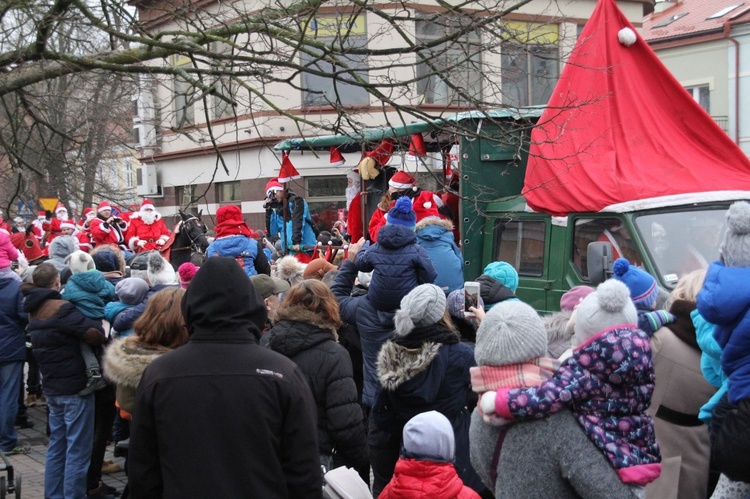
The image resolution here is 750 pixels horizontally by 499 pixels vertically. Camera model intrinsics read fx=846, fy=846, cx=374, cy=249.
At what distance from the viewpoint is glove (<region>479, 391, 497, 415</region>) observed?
341 centimetres

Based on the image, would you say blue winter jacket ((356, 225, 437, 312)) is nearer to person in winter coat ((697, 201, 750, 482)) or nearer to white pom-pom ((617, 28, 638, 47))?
person in winter coat ((697, 201, 750, 482))

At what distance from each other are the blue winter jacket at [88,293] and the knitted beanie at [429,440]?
12.0 feet

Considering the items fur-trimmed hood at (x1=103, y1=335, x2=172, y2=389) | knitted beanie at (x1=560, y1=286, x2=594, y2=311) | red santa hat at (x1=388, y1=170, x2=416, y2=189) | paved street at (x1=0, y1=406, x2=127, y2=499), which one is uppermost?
red santa hat at (x1=388, y1=170, x2=416, y2=189)

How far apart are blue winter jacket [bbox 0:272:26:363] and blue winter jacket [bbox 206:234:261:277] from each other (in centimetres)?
205

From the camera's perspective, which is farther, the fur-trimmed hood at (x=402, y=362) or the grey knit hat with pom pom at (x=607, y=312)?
the fur-trimmed hood at (x=402, y=362)

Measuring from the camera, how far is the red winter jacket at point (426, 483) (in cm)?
372

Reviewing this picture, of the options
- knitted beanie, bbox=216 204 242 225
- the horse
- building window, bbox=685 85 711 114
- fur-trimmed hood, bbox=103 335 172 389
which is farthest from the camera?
building window, bbox=685 85 711 114

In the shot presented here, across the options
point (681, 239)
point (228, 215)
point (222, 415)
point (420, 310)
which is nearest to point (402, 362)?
point (420, 310)

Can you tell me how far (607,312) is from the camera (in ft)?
11.5

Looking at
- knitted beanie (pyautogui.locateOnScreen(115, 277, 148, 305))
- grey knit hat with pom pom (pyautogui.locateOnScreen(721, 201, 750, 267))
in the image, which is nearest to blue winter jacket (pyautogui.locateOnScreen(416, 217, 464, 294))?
knitted beanie (pyautogui.locateOnScreen(115, 277, 148, 305))

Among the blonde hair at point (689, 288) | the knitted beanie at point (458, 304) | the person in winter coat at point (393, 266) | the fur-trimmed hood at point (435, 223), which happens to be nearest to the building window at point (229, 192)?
the fur-trimmed hood at point (435, 223)

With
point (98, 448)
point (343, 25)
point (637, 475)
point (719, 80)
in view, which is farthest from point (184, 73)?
point (719, 80)

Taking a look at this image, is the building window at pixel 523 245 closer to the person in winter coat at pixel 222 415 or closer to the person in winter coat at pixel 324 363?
the person in winter coat at pixel 324 363

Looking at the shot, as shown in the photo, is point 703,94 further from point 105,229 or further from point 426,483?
A: point 426,483
